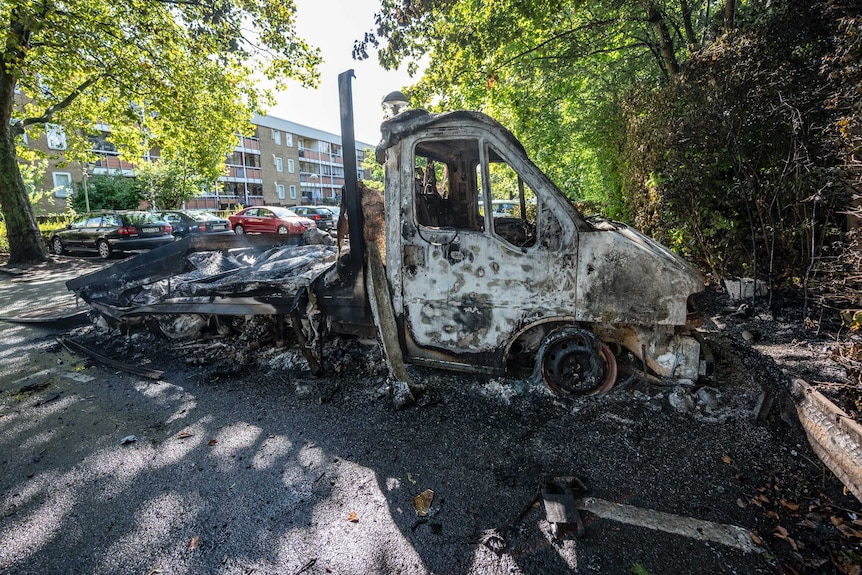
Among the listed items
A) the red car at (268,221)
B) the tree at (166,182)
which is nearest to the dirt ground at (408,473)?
the red car at (268,221)

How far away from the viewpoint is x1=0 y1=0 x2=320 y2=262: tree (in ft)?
32.4

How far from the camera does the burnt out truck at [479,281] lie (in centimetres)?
304

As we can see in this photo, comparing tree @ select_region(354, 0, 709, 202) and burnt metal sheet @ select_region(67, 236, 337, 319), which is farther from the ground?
tree @ select_region(354, 0, 709, 202)

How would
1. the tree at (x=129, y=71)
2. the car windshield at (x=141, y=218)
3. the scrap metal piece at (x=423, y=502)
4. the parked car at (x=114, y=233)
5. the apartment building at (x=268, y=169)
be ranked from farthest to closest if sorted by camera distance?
1. the apartment building at (x=268, y=169)
2. the car windshield at (x=141, y=218)
3. the parked car at (x=114, y=233)
4. the tree at (x=129, y=71)
5. the scrap metal piece at (x=423, y=502)

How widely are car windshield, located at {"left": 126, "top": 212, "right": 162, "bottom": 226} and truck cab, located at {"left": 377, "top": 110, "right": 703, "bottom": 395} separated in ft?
47.3

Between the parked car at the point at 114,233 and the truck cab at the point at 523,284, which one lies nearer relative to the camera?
→ the truck cab at the point at 523,284

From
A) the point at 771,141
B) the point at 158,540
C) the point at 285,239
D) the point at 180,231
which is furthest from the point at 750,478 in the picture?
the point at 180,231

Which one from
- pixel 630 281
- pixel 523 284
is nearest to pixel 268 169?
pixel 523 284

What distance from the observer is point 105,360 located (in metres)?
4.51

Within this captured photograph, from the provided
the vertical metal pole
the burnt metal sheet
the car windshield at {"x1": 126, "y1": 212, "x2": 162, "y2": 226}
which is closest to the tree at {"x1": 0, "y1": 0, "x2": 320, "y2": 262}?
the car windshield at {"x1": 126, "y1": 212, "x2": 162, "y2": 226}

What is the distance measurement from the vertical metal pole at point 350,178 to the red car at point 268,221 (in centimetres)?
1549

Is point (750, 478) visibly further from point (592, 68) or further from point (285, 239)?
point (592, 68)

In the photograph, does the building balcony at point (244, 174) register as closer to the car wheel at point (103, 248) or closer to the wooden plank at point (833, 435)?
the car wheel at point (103, 248)

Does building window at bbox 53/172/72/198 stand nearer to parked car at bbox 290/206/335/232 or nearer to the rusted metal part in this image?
parked car at bbox 290/206/335/232
